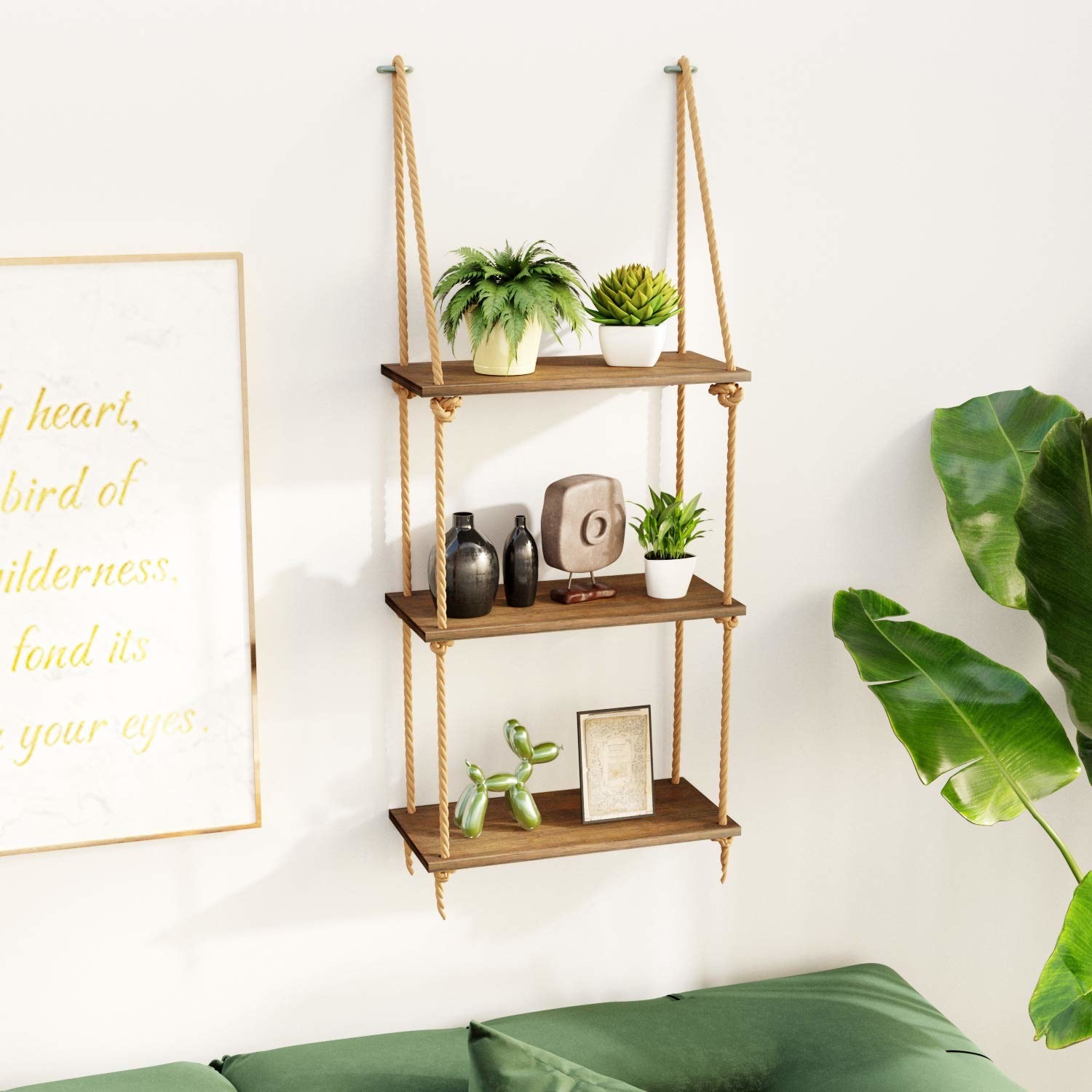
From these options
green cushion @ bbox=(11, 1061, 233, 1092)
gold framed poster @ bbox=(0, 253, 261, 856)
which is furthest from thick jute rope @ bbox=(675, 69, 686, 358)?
green cushion @ bbox=(11, 1061, 233, 1092)

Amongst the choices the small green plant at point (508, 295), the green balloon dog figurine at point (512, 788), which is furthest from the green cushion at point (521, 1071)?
the small green plant at point (508, 295)

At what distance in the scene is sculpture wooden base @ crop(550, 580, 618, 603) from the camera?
79.4 inches

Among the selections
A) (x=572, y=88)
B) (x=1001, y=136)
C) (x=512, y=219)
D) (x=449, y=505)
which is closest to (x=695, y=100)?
(x=572, y=88)

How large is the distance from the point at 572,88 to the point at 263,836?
4.05 feet

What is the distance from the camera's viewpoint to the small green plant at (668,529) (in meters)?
2.04

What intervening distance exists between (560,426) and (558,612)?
32 centimetres

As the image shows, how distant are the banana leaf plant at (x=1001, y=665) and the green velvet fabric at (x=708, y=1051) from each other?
256 millimetres

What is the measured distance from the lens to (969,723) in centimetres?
211

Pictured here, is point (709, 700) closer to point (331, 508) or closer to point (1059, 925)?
point (331, 508)

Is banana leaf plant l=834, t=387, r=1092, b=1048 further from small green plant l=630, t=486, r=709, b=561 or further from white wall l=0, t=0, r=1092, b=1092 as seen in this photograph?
small green plant l=630, t=486, r=709, b=561

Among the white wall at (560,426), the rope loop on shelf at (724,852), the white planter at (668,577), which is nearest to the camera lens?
the white wall at (560,426)

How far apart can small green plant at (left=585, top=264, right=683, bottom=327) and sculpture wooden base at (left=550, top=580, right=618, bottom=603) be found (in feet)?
1.30

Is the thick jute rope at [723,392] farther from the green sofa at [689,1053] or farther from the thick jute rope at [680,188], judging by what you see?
the green sofa at [689,1053]

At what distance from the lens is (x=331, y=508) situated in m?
2.03
